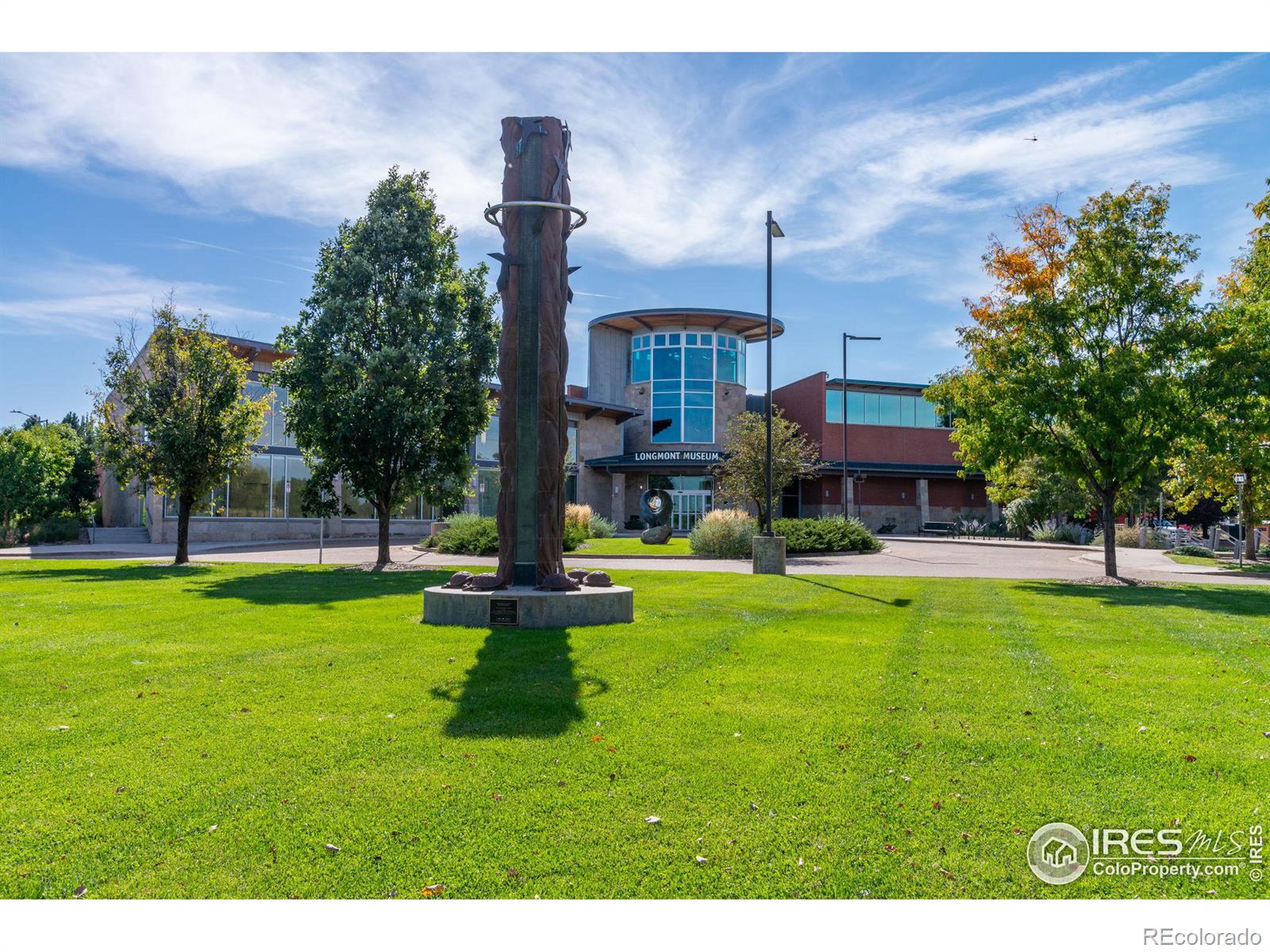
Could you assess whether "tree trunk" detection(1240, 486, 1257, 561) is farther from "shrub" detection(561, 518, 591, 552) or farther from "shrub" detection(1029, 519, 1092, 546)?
"shrub" detection(561, 518, 591, 552)

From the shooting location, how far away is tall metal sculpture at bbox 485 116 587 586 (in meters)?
11.2

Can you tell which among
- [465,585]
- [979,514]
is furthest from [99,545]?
[979,514]

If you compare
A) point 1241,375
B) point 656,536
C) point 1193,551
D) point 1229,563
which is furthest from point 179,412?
point 1193,551

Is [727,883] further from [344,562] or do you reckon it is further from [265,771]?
[344,562]

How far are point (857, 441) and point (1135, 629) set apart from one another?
47.6 m

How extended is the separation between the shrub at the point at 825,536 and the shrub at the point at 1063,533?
15530mm

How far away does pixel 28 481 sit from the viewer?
116 ft

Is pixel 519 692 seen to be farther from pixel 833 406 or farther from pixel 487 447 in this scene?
pixel 833 406

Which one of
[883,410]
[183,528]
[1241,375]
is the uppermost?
[883,410]

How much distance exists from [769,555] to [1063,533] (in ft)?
94.4

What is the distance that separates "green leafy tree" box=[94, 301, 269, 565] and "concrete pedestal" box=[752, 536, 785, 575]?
13.6 m

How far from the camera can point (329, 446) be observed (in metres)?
21.2

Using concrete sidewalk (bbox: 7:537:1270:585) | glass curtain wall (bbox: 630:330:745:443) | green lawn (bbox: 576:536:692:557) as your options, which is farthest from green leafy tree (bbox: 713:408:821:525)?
glass curtain wall (bbox: 630:330:745:443)

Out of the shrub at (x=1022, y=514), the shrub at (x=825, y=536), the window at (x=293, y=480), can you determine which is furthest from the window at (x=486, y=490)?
the shrub at (x=1022, y=514)
